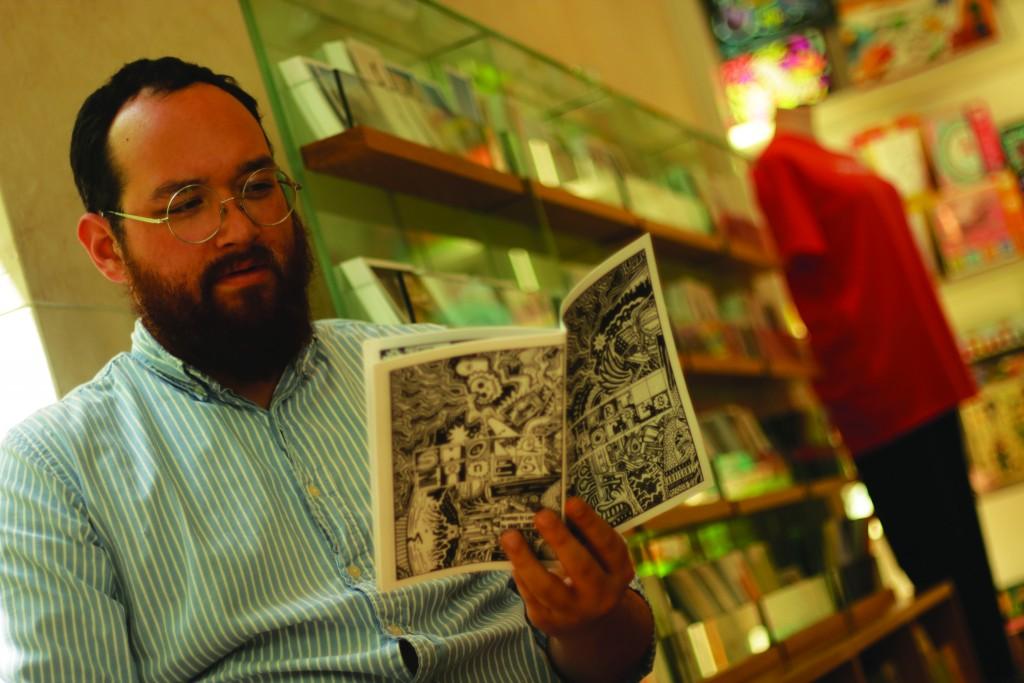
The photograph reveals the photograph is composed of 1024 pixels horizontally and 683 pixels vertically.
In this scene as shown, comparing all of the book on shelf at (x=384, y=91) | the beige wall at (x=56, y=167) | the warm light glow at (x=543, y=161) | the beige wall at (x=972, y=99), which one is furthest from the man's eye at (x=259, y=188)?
the beige wall at (x=972, y=99)

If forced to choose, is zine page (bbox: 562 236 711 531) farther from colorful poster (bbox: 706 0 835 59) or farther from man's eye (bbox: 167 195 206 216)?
colorful poster (bbox: 706 0 835 59)

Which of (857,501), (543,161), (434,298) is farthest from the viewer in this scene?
(857,501)

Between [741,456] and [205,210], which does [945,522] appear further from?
[205,210]

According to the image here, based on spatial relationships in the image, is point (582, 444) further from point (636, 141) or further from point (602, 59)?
point (602, 59)

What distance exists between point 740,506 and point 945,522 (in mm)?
789

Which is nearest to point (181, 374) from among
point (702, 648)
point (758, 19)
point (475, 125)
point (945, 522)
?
point (475, 125)

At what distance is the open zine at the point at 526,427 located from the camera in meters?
1.22

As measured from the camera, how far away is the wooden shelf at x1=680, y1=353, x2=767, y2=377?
11.1 ft

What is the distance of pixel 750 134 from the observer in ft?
18.1

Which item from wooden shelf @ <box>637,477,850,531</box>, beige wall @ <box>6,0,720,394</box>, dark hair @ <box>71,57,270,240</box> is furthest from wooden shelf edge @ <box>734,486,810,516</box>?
dark hair @ <box>71,57,270,240</box>

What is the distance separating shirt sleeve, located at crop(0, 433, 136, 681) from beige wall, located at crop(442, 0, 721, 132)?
2.29 metres

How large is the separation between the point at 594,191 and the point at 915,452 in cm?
133

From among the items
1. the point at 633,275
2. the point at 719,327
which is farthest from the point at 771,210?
the point at 633,275

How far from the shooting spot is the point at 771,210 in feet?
12.7
